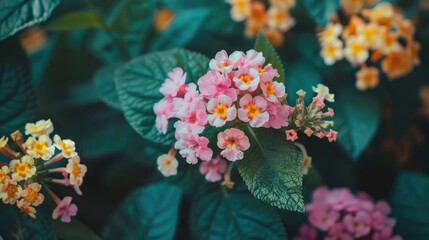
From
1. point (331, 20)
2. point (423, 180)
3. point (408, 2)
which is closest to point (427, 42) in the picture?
point (408, 2)

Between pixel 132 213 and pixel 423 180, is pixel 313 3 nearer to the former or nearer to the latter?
pixel 423 180

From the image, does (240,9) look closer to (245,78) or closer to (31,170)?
(245,78)

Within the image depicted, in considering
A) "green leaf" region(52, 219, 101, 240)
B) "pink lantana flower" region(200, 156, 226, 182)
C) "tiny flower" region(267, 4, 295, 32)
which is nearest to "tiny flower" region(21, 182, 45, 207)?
"green leaf" region(52, 219, 101, 240)

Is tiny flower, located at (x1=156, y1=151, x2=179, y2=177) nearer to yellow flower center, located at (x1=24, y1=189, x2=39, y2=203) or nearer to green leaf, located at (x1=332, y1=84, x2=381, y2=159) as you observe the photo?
yellow flower center, located at (x1=24, y1=189, x2=39, y2=203)

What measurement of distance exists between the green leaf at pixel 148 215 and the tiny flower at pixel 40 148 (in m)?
0.23

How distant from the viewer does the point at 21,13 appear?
91 centimetres

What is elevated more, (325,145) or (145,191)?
(145,191)

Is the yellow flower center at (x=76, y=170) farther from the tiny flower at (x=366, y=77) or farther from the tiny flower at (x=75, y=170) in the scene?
the tiny flower at (x=366, y=77)

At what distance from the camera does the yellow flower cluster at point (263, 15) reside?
1.10m

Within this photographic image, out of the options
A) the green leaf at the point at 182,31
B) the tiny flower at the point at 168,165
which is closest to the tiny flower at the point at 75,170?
the tiny flower at the point at 168,165

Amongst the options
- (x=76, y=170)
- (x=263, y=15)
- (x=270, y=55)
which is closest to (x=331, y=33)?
(x=263, y=15)

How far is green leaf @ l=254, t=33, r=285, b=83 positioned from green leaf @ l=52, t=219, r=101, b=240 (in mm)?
359

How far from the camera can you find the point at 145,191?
0.95 metres

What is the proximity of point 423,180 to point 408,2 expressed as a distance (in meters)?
0.53
